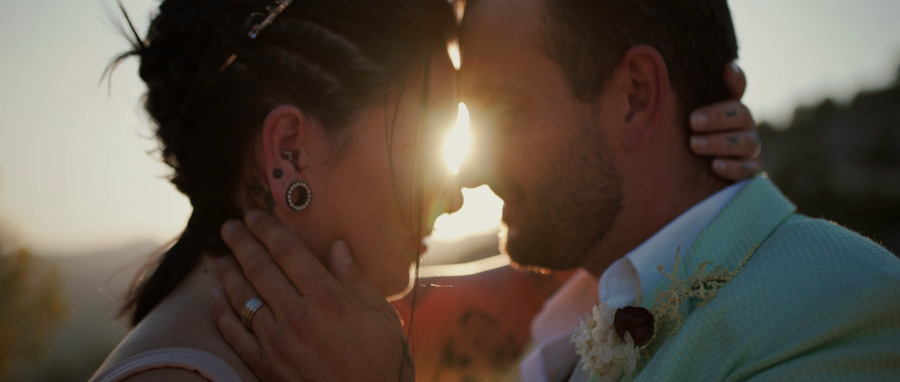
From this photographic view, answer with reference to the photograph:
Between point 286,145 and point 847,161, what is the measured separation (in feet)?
54.4

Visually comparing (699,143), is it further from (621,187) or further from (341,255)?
(341,255)

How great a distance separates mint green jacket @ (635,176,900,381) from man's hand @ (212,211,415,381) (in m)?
1.00

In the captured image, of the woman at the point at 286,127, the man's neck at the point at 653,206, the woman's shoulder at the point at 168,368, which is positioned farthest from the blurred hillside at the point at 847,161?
the woman's shoulder at the point at 168,368

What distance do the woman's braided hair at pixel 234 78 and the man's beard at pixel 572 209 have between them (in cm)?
124

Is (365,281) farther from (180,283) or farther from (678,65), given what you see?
(678,65)

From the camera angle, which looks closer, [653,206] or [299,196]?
[299,196]

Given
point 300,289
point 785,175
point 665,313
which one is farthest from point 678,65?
point 785,175

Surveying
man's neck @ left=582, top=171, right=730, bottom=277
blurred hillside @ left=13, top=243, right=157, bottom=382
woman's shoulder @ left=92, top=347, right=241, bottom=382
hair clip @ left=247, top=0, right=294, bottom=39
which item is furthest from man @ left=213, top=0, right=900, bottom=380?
blurred hillside @ left=13, top=243, right=157, bottom=382

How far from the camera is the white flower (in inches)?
91.4

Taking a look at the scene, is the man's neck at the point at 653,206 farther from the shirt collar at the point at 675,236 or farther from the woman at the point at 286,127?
the woman at the point at 286,127

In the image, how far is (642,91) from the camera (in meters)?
3.16

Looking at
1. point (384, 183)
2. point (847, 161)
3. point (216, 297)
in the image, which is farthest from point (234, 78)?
point (847, 161)

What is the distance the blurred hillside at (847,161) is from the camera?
1334 cm

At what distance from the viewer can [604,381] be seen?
245 cm
